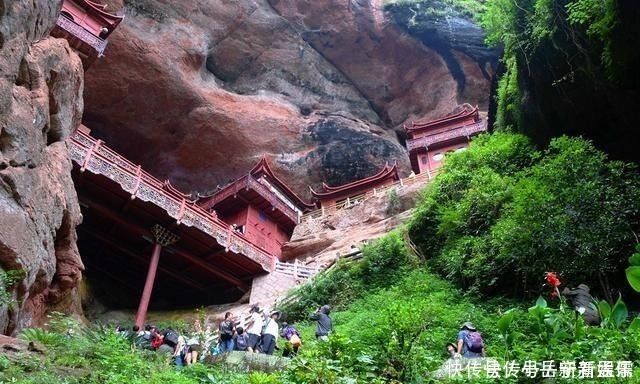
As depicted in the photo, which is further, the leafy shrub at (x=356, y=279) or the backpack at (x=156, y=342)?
the leafy shrub at (x=356, y=279)

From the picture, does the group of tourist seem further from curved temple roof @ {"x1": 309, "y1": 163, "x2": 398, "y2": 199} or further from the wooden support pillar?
curved temple roof @ {"x1": 309, "y1": 163, "x2": 398, "y2": 199}

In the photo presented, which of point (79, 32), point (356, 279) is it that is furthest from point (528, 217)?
point (79, 32)

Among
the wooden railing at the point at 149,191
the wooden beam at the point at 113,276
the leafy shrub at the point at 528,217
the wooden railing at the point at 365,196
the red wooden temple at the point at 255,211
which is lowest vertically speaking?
the leafy shrub at the point at 528,217

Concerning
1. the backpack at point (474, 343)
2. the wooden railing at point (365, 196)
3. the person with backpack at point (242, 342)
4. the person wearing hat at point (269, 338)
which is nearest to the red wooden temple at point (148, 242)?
the person with backpack at point (242, 342)

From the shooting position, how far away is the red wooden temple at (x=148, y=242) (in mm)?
17438

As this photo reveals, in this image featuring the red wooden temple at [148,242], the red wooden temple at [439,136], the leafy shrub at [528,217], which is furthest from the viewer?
the red wooden temple at [439,136]

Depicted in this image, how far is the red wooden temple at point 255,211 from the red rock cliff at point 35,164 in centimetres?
1089

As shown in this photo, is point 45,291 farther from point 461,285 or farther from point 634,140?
point 634,140

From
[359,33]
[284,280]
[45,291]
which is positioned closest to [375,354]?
[45,291]

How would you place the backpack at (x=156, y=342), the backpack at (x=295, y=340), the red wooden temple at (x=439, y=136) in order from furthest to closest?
the red wooden temple at (x=439, y=136)
the backpack at (x=156, y=342)
the backpack at (x=295, y=340)

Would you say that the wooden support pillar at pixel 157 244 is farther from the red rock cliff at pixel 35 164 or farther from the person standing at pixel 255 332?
the person standing at pixel 255 332

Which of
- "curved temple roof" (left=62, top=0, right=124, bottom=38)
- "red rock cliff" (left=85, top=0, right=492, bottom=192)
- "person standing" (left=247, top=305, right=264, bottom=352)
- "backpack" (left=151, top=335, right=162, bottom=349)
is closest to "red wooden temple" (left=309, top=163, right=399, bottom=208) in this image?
"red rock cliff" (left=85, top=0, right=492, bottom=192)

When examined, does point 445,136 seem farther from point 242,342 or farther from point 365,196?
point 242,342

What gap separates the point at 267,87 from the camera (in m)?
36.5
